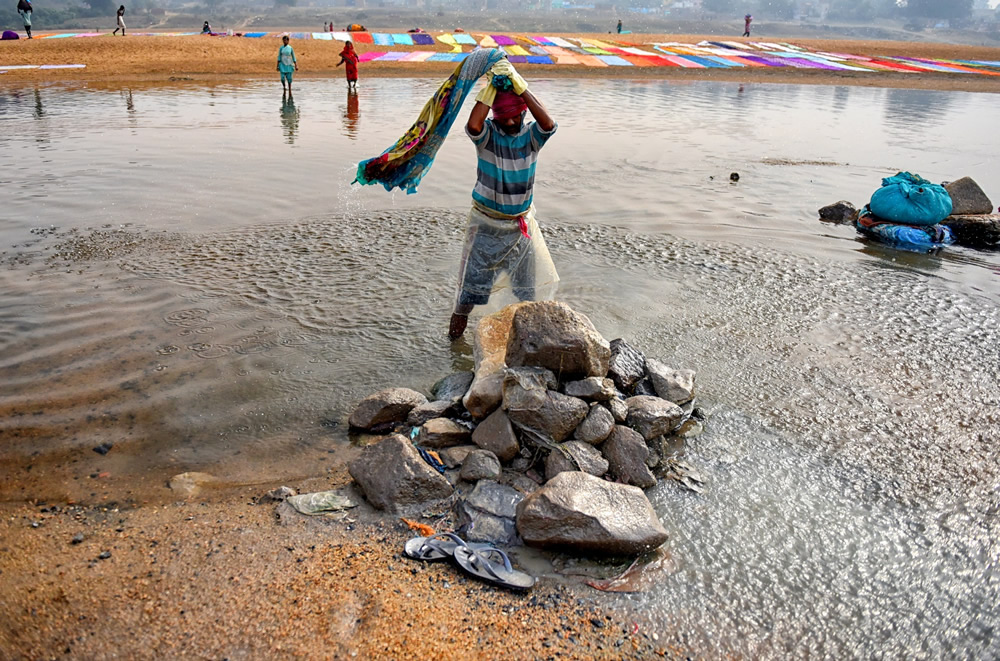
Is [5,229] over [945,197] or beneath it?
beneath

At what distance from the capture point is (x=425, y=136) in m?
4.19

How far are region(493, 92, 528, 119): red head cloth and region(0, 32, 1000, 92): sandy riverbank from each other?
2256cm

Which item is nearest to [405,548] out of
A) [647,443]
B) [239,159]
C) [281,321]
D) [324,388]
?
[647,443]

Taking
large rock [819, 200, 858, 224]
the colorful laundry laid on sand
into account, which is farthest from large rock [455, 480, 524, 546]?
the colorful laundry laid on sand

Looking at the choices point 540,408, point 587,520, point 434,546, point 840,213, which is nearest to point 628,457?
point 540,408

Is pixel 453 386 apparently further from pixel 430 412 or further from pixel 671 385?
pixel 671 385

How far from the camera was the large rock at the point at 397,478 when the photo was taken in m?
3.11

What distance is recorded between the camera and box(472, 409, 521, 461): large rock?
336 centimetres

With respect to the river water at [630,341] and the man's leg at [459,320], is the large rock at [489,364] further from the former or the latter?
the river water at [630,341]

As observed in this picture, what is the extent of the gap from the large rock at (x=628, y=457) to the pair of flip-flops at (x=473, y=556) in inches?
32.5

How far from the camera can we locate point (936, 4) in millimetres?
104188

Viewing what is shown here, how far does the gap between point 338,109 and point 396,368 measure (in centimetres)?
1350

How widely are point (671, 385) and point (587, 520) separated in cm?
136

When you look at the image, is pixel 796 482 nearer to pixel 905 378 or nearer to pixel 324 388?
pixel 905 378
